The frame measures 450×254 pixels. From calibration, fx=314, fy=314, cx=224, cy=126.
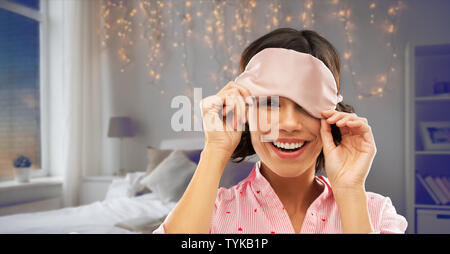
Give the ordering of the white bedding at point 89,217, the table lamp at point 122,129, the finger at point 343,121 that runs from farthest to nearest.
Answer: the table lamp at point 122,129, the white bedding at point 89,217, the finger at point 343,121

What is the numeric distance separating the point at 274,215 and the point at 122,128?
195 cm

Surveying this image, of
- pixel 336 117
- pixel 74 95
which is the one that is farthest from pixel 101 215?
pixel 336 117

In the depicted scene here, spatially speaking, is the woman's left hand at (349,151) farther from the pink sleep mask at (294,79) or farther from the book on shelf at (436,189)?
the book on shelf at (436,189)

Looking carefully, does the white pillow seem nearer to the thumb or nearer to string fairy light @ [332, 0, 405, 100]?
string fairy light @ [332, 0, 405, 100]

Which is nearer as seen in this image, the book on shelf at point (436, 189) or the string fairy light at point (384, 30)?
the book on shelf at point (436, 189)

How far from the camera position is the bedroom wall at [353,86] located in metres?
1.78

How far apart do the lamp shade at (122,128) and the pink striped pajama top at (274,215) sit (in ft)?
6.11

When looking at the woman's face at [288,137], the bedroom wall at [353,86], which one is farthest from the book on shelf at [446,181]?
the woman's face at [288,137]

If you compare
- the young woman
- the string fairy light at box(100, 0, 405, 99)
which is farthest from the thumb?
the string fairy light at box(100, 0, 405, 99)

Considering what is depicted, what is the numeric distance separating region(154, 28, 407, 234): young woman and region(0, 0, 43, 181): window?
6.37 feet

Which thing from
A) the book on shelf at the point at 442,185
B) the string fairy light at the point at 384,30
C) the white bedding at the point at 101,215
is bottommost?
the white bedding at the point at 101,215

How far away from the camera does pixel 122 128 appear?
230 cm
